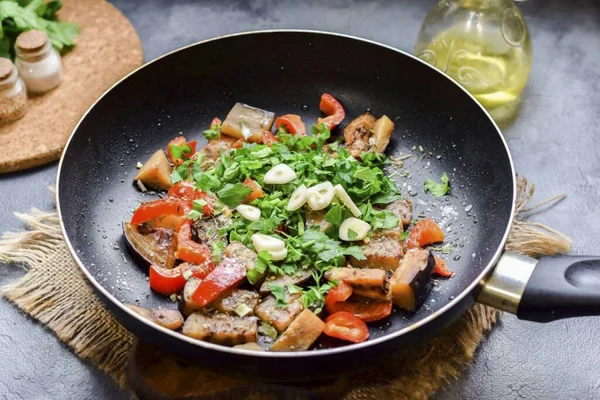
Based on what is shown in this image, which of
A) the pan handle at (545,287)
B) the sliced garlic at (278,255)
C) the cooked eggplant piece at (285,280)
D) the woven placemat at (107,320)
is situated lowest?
the woven placemat at (107,320)

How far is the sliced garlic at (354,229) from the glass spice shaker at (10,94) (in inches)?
38.3

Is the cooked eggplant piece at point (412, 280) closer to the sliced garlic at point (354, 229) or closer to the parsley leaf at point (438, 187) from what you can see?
the sliced garlic at point (354, 229)

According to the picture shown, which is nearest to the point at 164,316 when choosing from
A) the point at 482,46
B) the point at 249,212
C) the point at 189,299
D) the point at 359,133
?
the point at 189,299

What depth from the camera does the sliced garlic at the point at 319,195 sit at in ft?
4.64

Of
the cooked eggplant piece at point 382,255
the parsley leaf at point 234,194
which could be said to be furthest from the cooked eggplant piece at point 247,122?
the cooked eggplant piece at point 382,255

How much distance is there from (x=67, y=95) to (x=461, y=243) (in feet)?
3.74

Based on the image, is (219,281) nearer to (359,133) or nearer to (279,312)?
(279,312)

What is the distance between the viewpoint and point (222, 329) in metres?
1.24

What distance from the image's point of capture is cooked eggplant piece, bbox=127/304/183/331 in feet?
4.10

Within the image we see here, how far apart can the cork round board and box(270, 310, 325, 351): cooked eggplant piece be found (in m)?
0.86

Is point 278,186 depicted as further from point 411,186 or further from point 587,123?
point 587,123

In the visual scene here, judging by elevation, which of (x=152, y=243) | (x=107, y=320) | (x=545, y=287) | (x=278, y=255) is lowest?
(x=107, y=320)

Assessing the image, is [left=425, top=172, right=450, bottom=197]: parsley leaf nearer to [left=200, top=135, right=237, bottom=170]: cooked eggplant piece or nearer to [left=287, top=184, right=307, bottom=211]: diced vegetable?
[left=287, top=184, right=307, bottom=211]: diced vegetable

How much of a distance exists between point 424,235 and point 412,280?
0.20 meters
